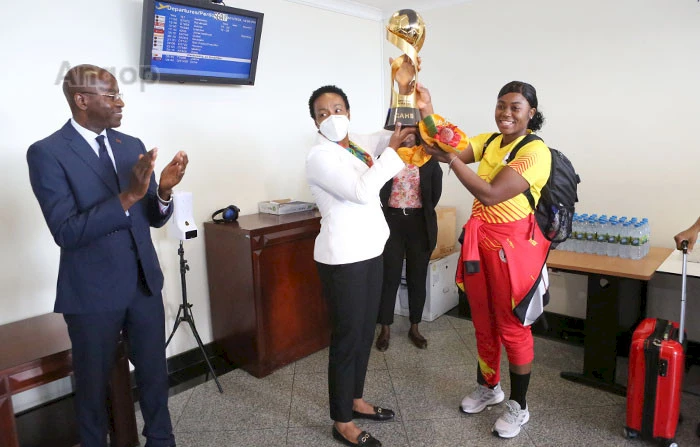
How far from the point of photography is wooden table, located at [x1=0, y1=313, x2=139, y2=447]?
1670mm

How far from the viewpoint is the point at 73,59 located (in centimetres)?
224

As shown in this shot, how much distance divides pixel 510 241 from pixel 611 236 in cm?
→ 110

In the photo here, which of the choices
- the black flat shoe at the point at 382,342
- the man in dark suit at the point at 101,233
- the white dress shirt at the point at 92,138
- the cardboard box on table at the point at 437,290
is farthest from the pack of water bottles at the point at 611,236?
the white dress shirt at the point at 92,138

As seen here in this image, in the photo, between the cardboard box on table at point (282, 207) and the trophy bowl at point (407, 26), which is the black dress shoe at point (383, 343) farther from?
the trophy bowl at point (407, 26)

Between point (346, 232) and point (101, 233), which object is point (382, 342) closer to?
point (346, 232)

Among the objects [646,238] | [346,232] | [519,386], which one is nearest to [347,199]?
[346,232]

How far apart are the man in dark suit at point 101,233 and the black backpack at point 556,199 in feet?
4.52

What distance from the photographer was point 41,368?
1.76 m

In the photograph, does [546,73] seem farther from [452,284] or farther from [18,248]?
[18,248]

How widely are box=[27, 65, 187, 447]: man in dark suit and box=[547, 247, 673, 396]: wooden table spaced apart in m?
1.95

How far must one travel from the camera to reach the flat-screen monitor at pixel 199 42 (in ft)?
7.86

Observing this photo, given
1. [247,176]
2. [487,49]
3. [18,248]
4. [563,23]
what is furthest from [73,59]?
[563,23]

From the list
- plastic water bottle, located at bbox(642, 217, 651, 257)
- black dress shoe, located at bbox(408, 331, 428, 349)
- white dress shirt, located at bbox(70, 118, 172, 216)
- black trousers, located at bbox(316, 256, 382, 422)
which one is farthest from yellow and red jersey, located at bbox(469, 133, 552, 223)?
white dress shirt, located at bbox(70, 118, 172, 216)

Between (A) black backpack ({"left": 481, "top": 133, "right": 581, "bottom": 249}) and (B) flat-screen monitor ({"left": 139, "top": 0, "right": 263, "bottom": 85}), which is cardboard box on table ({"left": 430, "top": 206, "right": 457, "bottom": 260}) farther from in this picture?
(B) flat-screen monitor ({"left": 139, "top": 0, "right": 263, "bottom": 85})
